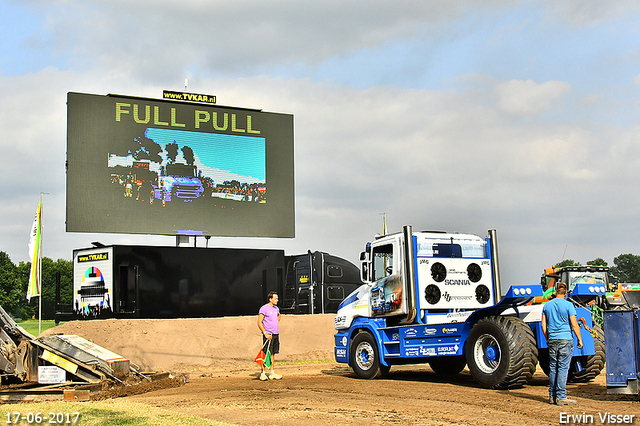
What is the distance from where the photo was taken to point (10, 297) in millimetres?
77312

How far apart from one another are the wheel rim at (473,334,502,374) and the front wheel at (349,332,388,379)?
100 inches

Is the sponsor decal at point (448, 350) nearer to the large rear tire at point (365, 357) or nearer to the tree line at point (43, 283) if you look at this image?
the large rear tire at point (365, 357)

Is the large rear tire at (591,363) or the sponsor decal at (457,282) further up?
the sponsor decal at (457,282)

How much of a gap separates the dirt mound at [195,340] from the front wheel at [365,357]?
254 inches

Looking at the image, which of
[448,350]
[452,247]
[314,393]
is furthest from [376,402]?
[452,247]

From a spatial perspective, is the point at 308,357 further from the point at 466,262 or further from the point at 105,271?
the point at 466,262

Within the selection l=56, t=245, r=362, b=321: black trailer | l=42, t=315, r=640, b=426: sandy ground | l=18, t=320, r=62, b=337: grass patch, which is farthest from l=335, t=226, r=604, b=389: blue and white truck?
l=18, t=320, r=62, b=337: grass patch

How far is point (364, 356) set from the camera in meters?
14.2

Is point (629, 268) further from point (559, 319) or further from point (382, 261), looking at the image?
point (559, 319)

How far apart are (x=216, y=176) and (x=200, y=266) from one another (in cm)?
343

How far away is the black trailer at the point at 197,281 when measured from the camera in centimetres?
2288

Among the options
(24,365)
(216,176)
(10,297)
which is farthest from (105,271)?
(10,297)

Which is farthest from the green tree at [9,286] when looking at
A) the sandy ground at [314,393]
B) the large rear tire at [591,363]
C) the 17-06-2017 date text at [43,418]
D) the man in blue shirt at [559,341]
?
the man in blue shirt at [559,341]

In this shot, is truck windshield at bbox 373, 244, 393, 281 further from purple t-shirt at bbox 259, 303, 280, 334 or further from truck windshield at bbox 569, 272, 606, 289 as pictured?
truck windshield at bbox 569, 272, 606, 289
